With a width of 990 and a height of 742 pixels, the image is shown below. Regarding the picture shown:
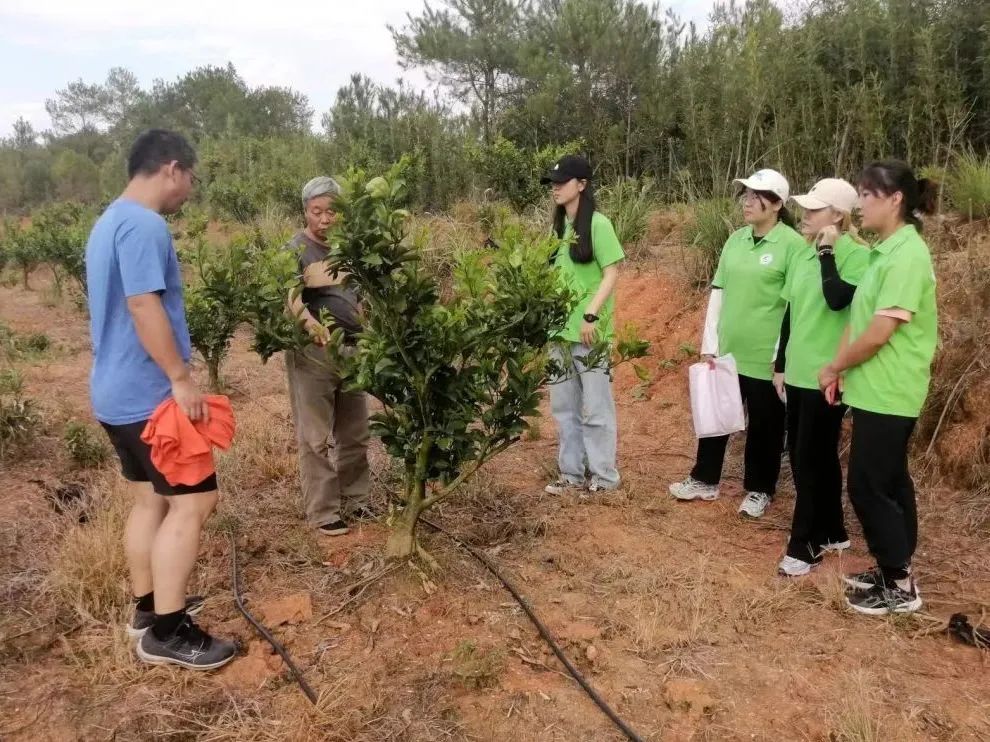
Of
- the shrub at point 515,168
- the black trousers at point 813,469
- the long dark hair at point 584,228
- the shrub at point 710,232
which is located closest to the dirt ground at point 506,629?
the black trousers at point 813,469

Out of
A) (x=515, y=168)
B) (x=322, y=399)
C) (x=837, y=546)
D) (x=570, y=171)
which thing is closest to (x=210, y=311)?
(x=322, y=399)

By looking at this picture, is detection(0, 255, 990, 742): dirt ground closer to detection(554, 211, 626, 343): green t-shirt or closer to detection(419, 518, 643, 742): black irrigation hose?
detection(419, 518, 643, 742): black irrigation hose

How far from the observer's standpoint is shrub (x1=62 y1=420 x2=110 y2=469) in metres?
5.21

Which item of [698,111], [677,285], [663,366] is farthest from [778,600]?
[698,111]

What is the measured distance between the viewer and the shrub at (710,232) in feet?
23.8

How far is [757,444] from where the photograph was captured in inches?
166

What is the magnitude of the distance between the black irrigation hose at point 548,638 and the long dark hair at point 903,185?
2.16 meters

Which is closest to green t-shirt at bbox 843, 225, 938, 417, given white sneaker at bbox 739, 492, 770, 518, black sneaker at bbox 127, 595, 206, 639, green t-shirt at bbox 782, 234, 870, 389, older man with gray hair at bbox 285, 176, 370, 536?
green t-shirt at bbox 782, 234, 870, 389

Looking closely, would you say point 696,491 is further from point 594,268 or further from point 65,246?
point 65,246

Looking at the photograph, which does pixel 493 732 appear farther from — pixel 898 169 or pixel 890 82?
pixel 890 82

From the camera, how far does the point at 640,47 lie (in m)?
13.7

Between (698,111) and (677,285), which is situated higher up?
(698,111)

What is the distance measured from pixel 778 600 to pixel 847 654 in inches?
16.3

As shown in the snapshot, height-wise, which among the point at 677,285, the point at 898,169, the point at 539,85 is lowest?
the point at 677,285
